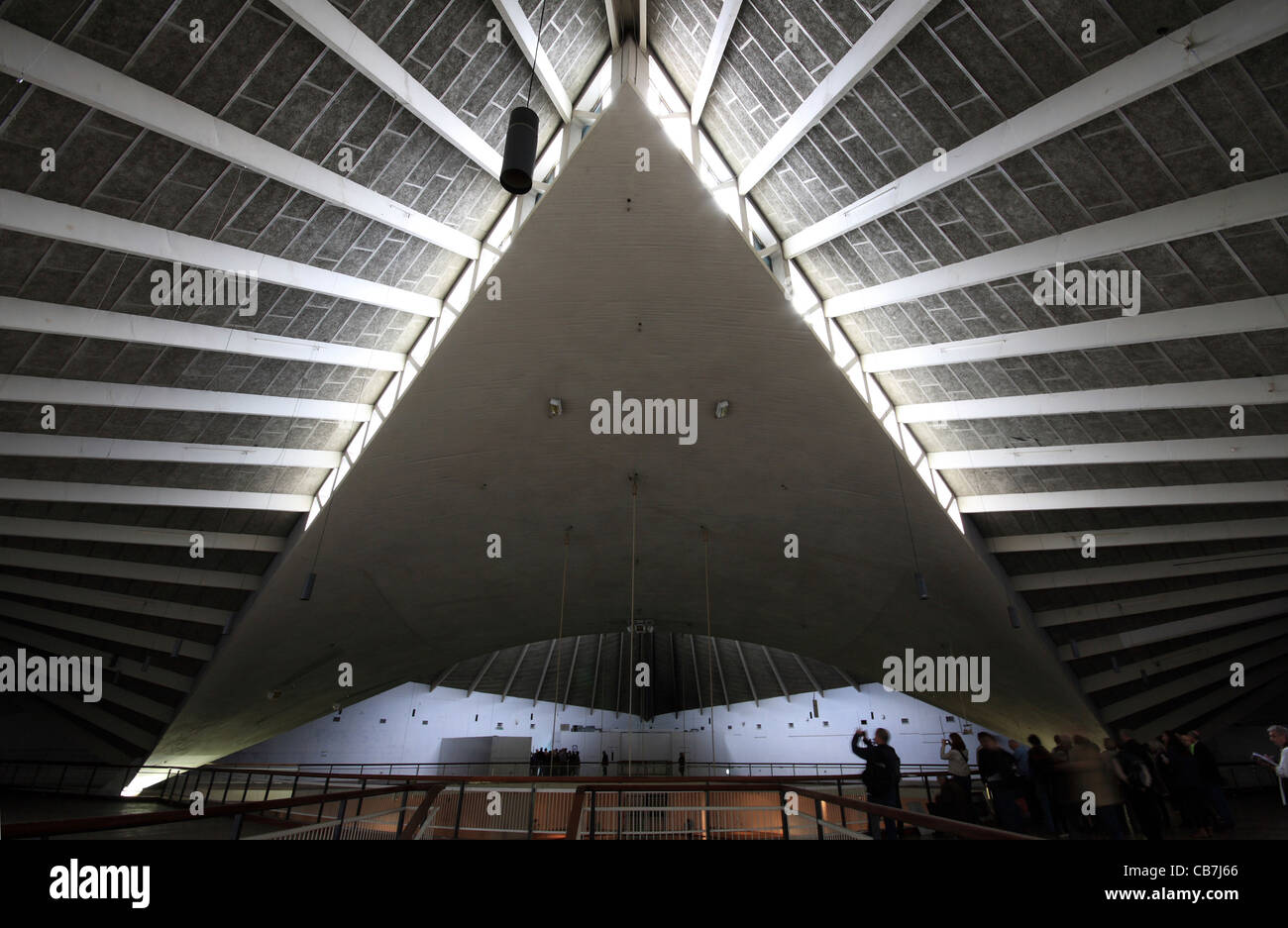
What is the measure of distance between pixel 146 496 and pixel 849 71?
13024mm

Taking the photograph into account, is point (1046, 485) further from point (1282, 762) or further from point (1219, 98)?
point (1219, 98)

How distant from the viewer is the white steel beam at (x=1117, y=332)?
23.9 feet

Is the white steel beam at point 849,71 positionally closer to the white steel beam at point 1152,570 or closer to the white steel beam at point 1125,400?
the white steel beam at point 1125,400

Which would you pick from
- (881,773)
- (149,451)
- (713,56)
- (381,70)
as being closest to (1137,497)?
(881,773)

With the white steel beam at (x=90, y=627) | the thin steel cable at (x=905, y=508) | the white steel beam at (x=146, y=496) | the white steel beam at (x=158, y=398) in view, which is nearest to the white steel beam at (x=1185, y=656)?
the thin steel cable at (x=905, y=508)

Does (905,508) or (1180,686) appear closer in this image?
(905,508)

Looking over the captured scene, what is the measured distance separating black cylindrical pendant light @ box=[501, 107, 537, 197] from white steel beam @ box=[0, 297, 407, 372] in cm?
660

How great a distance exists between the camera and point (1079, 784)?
303 inches

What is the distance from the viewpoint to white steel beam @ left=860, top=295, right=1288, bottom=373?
7.28m

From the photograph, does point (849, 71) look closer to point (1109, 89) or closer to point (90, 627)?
point (1109, 89)

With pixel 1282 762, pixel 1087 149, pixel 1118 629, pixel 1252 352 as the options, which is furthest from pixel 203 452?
pixel 1118 629

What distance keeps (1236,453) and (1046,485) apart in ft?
9.15

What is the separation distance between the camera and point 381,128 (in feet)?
25.0

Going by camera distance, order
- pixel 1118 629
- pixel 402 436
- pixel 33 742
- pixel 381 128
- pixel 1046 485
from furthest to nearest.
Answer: pixel 33 742
pixel 1118 629
pixel 1046 485
pixel 402 436
pixel 381 128
